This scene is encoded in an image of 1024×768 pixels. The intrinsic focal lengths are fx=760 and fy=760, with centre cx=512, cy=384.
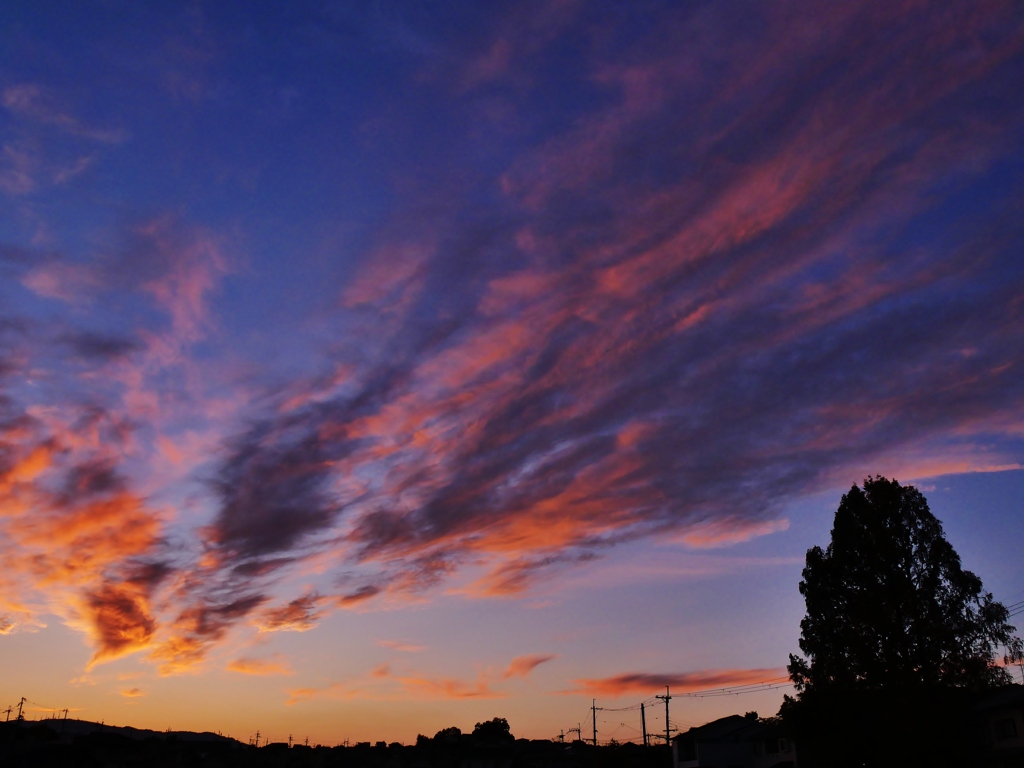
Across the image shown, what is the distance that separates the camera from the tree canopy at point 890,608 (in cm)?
4181

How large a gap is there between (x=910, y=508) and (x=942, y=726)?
12341 millimetres

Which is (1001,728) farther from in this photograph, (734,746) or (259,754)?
(259,754)

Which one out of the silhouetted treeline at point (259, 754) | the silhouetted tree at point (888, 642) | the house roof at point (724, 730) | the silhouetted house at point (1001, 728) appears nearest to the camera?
the silhouetted tree at point (888, 642)

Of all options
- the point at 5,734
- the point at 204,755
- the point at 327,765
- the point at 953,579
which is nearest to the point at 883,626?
the point at 953,579

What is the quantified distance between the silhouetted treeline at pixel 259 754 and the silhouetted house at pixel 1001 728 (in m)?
50.8

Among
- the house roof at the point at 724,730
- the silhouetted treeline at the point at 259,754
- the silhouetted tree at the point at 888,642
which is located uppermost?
the silhouetted tree at the point at 888,642

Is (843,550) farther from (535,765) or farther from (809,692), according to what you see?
(535,765)

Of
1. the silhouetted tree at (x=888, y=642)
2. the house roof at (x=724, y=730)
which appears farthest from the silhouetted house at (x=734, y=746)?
the silhouetted tree at (x=888, y=642)

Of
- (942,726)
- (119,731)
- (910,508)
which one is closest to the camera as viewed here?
(942,726)

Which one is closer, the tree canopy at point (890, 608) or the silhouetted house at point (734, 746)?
the tree canopy at point (890, 608)

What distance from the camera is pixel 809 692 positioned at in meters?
45.2

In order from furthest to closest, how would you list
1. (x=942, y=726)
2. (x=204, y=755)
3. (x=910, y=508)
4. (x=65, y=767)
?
(x=204, y=755), (x=65, y=767), (x=910, y=508), (x=942, y=726)

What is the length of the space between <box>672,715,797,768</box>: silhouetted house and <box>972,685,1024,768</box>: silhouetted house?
25093 millimetres

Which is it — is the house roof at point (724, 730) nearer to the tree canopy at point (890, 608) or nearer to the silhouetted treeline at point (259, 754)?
the silhouetted treeline at point (259, 754)
